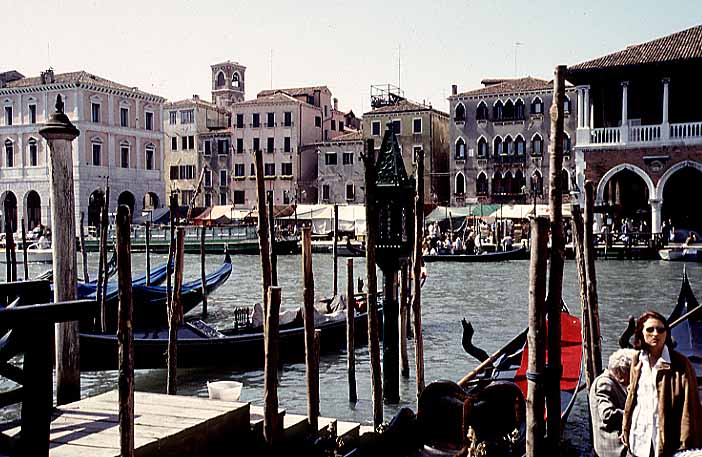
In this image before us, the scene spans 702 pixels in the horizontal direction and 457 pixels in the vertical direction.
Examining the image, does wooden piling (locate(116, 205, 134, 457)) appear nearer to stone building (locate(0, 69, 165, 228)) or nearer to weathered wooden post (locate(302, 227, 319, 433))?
A: weathered wooden post (locate(302, 227, 319, 433))

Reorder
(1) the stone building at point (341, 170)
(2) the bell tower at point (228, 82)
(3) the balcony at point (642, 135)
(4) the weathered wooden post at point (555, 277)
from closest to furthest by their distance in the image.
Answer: (4) the weathered wooden post at point (555, 277)
(3) the balcony at point (642, 135)
(1) the stone building at point (341, 170)
(2) the bell tower at point (228, 82)

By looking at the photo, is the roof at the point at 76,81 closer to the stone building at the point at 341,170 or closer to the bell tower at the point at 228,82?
the stone building at the point at 341,170

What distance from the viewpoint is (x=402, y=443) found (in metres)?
4.52

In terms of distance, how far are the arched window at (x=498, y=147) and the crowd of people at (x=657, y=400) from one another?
84.6 feet

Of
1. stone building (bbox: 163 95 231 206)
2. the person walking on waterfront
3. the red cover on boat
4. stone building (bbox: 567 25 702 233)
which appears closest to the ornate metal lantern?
the red cover on boat

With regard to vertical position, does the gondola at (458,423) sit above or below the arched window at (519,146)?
below

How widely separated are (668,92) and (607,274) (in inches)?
224

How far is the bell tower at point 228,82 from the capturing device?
4112 centimetres

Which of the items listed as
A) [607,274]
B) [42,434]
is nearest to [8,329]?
[42,434]

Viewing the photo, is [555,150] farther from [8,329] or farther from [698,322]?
[698,322]

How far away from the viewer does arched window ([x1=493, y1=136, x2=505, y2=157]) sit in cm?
2856

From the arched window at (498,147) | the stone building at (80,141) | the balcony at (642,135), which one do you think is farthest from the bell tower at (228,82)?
the balcony at (642,135)

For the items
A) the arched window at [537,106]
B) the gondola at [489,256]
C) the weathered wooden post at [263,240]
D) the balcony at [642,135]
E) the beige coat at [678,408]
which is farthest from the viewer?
the arched window at [537,106]

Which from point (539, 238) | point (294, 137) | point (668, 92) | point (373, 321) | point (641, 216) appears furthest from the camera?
point (294, 137)
